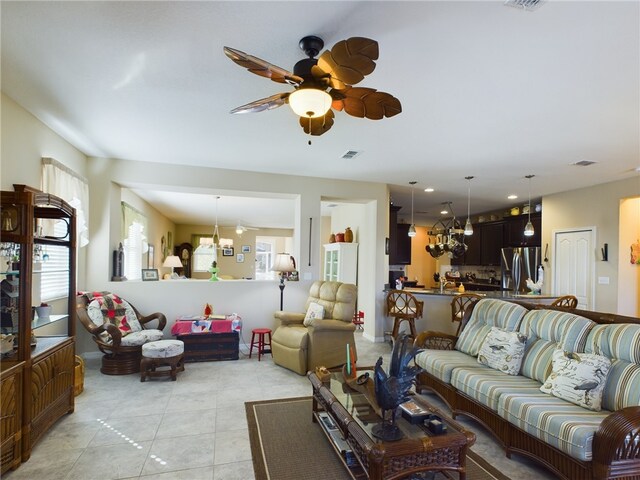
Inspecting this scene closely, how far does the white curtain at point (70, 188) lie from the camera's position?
346 centimetres

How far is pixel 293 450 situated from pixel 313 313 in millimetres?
2131

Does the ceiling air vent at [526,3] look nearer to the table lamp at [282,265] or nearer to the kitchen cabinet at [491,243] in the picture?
the table lamp at [282,265]

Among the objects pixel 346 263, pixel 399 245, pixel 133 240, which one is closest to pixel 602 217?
pixel 399 245

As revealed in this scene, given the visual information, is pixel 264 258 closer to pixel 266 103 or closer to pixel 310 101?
pixel 266 103

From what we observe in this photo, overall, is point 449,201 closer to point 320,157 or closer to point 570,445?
point 320,157

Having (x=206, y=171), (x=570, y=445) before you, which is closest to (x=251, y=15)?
(x=570, y=445)

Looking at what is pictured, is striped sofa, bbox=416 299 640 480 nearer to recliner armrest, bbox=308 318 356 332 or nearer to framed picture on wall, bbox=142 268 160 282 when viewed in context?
recliner armrest, bbox=308 318 356 332

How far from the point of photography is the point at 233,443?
2602mm

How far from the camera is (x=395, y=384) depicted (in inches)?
77.2

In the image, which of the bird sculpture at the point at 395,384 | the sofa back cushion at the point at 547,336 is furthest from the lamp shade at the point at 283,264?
the bird sculpture at the point at 395,384

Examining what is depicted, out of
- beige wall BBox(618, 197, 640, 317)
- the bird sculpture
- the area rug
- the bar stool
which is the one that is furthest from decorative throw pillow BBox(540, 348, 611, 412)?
beige wall BBox(618, 197, 640, 317)

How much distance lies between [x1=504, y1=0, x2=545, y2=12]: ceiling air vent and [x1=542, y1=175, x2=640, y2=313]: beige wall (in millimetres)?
4910

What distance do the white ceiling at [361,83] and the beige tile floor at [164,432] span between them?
271 centimetres

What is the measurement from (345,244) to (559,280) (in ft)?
13.3
